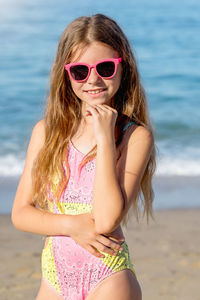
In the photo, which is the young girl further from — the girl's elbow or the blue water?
the blue water

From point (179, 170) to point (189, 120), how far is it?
3300mm

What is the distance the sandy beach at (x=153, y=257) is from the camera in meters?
4.88

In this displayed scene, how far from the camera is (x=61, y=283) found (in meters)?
2.59

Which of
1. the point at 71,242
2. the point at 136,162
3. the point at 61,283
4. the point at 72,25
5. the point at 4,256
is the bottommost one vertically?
the point at 4,256

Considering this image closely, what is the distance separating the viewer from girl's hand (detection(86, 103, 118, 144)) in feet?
8.02

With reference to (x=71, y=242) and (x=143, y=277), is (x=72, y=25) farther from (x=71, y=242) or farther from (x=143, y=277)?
(x=143, y=277)

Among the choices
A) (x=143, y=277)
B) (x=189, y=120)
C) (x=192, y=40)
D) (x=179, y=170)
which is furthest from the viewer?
(x=192, y=40)

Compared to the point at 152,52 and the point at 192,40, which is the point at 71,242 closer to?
the point at 152,52

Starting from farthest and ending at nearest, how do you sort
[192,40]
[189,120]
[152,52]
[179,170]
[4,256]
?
1. [192,40]
2. [152,52]
3. [189,120]
4. [179,170]
5. [4,256]

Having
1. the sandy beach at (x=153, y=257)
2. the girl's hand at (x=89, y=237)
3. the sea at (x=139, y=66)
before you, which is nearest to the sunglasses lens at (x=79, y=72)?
the girl's hand at (x=89, y=237)

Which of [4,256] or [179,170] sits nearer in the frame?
[4,256]

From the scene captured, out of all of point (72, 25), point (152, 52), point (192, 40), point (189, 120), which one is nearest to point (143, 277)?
point (72, 25)

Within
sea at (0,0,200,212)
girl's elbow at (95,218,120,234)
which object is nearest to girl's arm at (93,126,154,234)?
girl's elbow at (95,218,120,234)

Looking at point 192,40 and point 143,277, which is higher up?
point 143,277
